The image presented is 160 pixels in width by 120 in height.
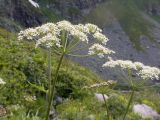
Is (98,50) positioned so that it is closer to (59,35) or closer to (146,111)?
(59,35)

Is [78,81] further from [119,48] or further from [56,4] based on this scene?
[56,4]

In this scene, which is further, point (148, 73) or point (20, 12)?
point (20, 12)

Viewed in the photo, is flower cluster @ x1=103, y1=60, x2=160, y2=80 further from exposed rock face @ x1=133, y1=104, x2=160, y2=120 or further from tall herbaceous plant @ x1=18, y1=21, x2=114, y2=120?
exposed rock face @ x1=133, y1=104, x2=160, y2=120

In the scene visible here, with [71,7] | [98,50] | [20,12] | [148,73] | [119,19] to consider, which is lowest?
[148,73]

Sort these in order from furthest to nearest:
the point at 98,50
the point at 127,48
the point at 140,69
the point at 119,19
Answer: the point at 119,19 < the point at 127,48 < the point at 140,69 < the point at 98,50

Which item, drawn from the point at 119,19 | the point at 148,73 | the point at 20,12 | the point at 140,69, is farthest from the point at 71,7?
the point at 148,73

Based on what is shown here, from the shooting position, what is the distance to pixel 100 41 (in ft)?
22.7

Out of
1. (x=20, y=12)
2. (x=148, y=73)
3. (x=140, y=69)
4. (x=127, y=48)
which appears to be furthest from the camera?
(x=127, y=48)

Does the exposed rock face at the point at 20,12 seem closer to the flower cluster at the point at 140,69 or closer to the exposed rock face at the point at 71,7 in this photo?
the exposed rock face at the point at 71,7

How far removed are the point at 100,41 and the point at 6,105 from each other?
5542 mm

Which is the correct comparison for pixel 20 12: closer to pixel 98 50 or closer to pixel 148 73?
pixel 98 50

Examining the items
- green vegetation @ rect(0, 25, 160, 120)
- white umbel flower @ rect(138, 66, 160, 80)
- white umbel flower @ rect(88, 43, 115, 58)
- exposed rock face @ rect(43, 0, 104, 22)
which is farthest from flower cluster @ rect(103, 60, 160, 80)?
exposed rock face @ rect(43, 0, 104, 22)

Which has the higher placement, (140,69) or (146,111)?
(140,69)

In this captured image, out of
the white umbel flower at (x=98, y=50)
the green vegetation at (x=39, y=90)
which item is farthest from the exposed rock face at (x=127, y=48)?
the white umbel flower at (x=98, y=50)
